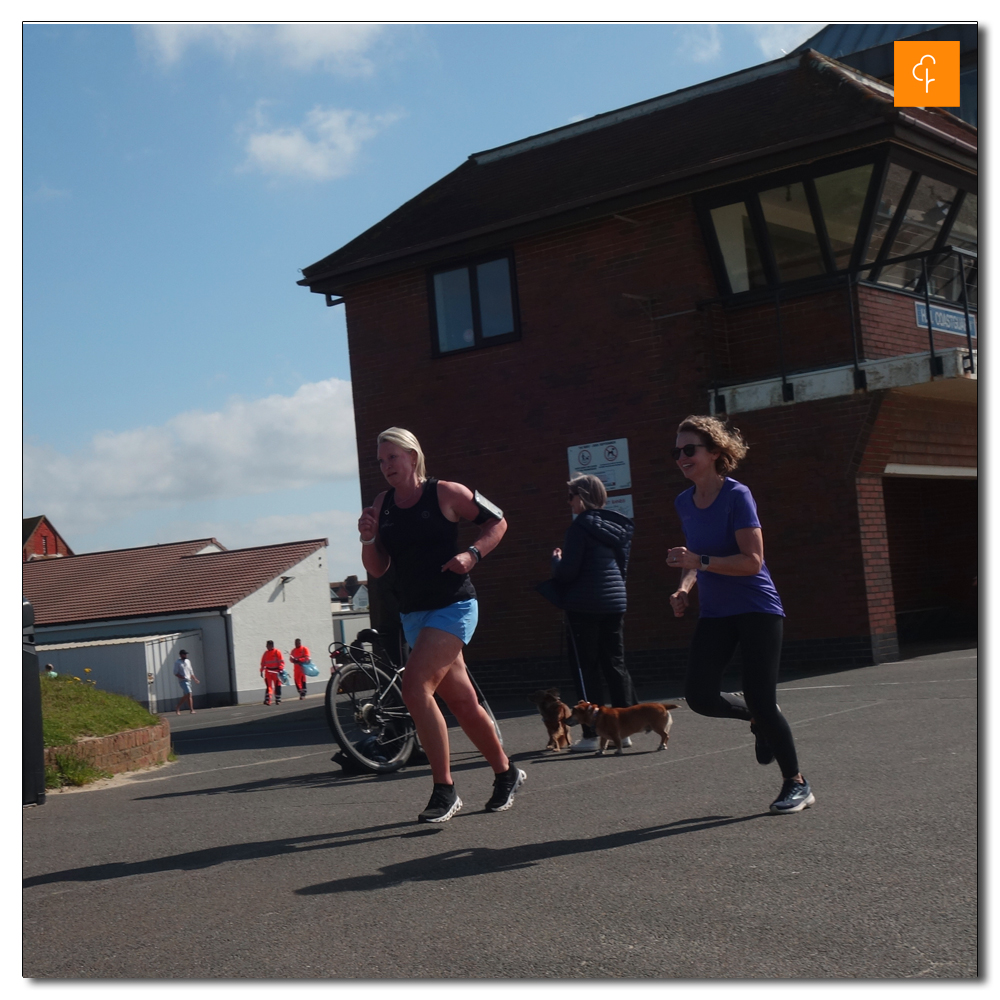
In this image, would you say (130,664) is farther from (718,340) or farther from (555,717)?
(555,717)

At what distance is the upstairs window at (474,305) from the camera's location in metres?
16.0

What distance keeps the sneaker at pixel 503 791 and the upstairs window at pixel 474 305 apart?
10.7 meters

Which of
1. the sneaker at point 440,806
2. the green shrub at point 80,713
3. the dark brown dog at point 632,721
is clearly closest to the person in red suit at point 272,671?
the green shrub at point 80,713

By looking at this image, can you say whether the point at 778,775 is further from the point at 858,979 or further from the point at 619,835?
the point at 858,979

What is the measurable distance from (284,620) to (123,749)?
107 ft

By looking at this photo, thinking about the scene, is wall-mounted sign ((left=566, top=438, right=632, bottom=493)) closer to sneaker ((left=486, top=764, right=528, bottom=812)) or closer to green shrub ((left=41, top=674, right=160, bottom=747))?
green shrub ((left=41, top=674, right=160, bottom=747))

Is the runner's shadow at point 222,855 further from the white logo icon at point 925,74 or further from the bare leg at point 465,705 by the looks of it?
the white logo icon at point 925,74

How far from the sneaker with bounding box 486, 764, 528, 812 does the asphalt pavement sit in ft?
0.23

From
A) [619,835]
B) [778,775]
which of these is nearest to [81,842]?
[619,835]

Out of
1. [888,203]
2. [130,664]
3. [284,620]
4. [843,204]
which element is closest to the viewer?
[888,203]

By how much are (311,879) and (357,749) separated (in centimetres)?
327

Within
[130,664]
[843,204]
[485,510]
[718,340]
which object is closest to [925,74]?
[485,510]

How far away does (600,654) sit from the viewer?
8258 mm

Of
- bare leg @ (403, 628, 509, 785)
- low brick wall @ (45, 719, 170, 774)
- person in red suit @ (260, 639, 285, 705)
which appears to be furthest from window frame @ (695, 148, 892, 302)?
person in red suit @ (260, 639, 285, 705)
